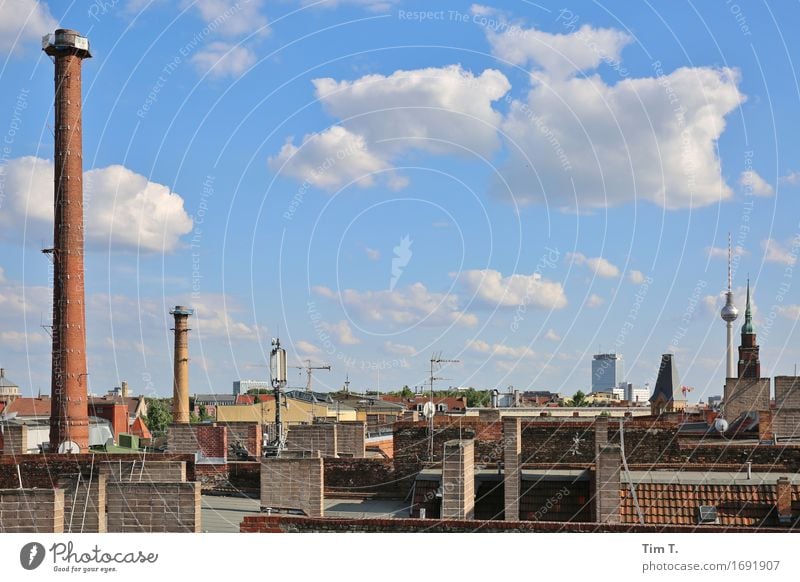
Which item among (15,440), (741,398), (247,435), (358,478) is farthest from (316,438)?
(741,398)

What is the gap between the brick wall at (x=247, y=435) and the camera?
30.2 metres

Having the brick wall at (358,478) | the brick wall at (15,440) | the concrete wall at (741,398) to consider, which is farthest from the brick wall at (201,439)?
the concrete wall at (741,398)

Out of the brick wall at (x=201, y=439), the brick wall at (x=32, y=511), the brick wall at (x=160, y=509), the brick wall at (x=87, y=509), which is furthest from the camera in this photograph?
the brick wall at (x=201, y=439)

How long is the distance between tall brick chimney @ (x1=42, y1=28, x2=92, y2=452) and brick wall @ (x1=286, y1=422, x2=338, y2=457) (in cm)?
1521

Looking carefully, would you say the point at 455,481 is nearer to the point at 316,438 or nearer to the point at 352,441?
the point at 316,438

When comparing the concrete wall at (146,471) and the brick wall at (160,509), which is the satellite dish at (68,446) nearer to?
the concrete wall at (146,471)

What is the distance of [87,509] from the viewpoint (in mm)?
16828

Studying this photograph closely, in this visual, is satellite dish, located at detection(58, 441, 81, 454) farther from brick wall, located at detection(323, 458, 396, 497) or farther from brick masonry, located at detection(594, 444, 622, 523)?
brick masonry, located at detection(594, 444, 622, 523)

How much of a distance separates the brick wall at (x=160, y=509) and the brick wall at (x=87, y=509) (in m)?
0.64

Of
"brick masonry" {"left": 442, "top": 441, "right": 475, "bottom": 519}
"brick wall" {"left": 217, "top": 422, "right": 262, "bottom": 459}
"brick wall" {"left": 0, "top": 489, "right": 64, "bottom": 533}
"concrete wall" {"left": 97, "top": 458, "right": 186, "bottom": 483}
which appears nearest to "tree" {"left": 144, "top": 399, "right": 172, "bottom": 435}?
"brick wall" {"left": 217, "top": 422, "right": 262, "bottom": 459}

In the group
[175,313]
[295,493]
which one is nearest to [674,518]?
[295,493]

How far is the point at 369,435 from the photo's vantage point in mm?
45844

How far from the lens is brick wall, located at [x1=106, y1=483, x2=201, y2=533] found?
52.4 feet

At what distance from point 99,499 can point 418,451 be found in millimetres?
12270
